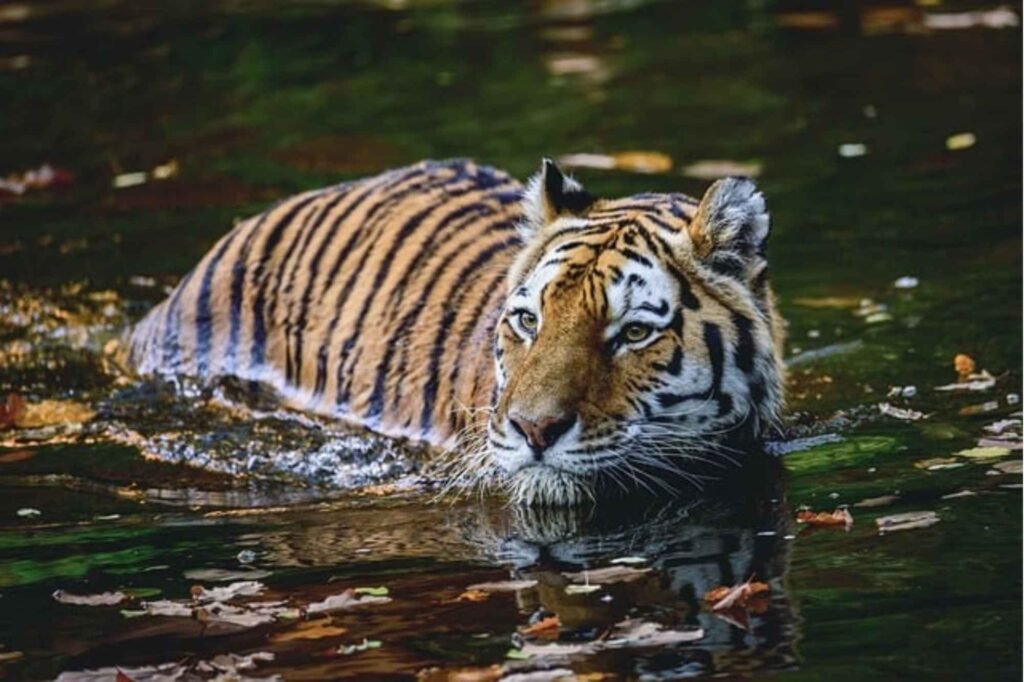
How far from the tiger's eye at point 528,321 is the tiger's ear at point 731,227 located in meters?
0.45

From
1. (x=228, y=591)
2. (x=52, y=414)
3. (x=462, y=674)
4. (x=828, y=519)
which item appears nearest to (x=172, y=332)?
(x=52, y=414)

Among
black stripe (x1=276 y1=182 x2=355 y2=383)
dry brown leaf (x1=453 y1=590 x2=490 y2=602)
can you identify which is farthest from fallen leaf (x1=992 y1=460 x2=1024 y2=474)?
black stripe (x1=276 y1=182 x2=355 y2=383)

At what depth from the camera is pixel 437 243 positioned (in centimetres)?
678

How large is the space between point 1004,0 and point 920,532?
31.0 ft

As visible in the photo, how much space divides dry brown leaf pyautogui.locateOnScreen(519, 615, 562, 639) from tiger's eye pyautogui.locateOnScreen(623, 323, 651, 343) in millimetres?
951

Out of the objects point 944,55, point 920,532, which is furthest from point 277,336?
point 944,55

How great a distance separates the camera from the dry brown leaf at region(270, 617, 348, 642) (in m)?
4.40

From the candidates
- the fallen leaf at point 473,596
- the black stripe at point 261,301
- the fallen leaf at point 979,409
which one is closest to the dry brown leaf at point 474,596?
the fallen leaf at point 473,596

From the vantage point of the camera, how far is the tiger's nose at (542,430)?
481 cm

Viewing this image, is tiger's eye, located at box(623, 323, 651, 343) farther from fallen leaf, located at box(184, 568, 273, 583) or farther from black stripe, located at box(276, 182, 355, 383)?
black stripe, located at box(276, 182, 355, 383)

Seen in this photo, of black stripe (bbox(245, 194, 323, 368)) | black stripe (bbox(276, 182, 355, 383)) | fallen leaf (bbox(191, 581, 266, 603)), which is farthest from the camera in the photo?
black stripe (bbox(245, 194, 323, 368))

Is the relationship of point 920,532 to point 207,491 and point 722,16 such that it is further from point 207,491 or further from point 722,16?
point 722,16

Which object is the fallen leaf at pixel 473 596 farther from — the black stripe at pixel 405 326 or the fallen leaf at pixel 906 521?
the black stripe at pixel 405 326

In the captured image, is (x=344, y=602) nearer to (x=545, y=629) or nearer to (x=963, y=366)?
(x=545, y=629)
